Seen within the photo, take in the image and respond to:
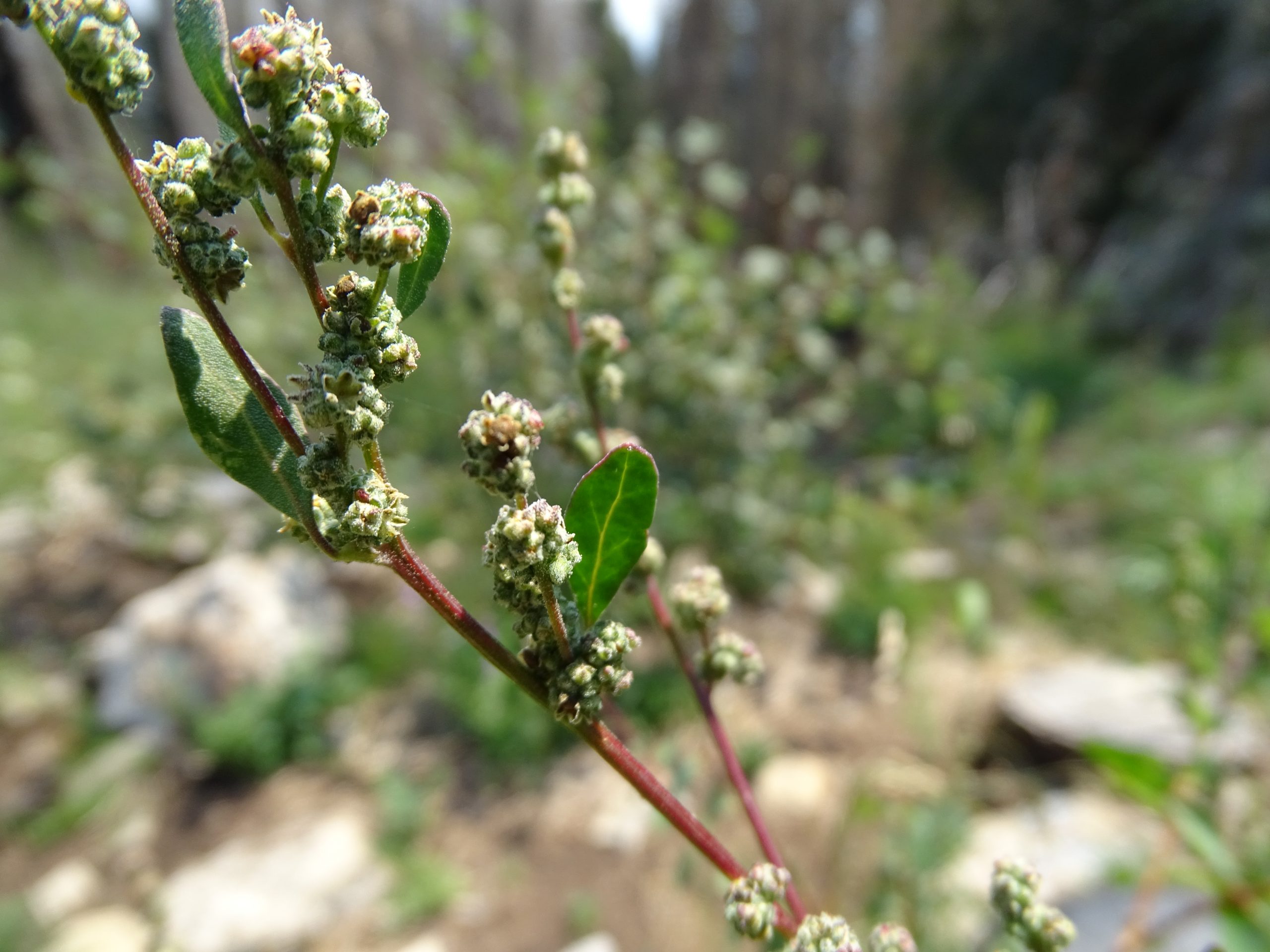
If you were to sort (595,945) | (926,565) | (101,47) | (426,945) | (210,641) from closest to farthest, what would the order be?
(101,47), (595,945), (426,945), (210,641), (926,565)

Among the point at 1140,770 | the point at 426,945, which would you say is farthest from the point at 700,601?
the point at 426,945

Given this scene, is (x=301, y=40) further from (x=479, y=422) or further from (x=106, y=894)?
(x=106, y=894)

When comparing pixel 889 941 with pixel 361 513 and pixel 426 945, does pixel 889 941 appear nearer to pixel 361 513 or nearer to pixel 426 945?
pixel 361 513

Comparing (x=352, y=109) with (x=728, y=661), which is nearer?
(x=352, y=109)

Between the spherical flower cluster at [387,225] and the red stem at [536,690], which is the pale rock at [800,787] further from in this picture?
the spherical flower cluster at [387,225]

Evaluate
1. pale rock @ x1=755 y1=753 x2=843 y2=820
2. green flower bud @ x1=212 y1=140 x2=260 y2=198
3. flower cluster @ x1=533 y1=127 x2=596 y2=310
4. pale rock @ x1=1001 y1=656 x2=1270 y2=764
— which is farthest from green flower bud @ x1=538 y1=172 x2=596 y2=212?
pale rock @ x1=1001 y1=656 x2=1270 y2=764

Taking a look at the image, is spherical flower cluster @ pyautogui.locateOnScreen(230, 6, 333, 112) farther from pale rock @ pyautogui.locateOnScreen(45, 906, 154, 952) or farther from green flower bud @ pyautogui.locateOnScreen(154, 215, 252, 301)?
pale rock @ pyautogui.locateOnScreen(45, 906, 154, 952)
